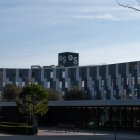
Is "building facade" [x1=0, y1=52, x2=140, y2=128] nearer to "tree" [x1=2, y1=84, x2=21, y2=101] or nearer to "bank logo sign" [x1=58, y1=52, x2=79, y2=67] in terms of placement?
"bank logo sign" [x1=58, y1=52, x2=79, y2=67]

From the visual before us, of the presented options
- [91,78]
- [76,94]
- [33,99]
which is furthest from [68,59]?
[33,99]

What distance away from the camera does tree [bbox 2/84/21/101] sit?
92.6 metres

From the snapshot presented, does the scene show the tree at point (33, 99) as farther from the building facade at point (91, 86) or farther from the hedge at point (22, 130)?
the building facade at point (91, 86)

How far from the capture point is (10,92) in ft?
307

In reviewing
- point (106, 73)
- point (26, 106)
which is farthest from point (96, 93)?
point (26, 106)

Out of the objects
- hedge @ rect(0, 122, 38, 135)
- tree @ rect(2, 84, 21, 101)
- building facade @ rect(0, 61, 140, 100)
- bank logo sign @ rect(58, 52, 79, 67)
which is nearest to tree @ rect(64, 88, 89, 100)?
building facade @ rect(0, 61, 140, 100)

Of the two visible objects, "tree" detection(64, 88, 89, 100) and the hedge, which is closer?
the hedge

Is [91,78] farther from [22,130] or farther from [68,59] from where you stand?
[22,130]

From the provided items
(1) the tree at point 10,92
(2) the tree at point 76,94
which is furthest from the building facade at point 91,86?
(1) the tree at point 10,92

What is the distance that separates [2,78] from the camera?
104 meters

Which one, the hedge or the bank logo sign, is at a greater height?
the bank logo sign

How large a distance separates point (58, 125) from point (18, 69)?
1540 inches

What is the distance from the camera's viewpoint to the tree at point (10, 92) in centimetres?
9262

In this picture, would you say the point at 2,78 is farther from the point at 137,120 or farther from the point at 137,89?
the point at 137,120
